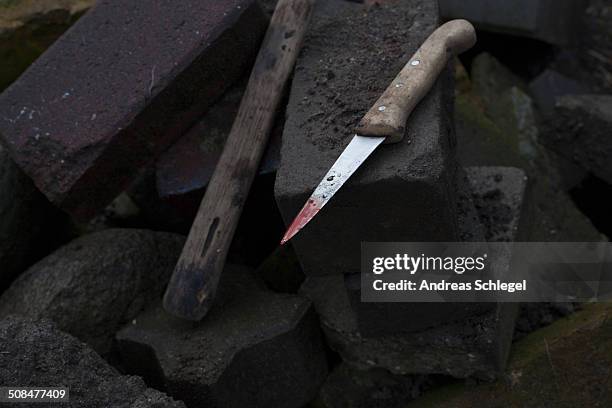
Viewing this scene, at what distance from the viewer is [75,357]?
231 centimetres

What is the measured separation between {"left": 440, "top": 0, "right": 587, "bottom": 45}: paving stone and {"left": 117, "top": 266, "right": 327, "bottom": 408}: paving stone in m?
1.81

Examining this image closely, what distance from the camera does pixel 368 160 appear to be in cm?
219

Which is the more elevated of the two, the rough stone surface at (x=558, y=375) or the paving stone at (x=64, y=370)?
the paving stone at (x=64, y=370)

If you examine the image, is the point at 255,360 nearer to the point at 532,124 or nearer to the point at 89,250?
the point at 89,250

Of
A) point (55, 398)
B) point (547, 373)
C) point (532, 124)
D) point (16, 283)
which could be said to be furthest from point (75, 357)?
point (532, 124)

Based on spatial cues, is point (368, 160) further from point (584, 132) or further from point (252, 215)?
point (584, 132)

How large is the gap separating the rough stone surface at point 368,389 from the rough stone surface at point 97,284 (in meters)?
0.69

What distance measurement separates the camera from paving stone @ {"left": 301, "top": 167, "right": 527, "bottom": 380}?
8.01 feet

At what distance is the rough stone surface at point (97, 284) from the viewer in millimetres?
2760

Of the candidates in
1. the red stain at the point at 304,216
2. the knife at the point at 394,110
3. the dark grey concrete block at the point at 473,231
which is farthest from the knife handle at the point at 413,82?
the dark grey concrete block at the point at 473,231

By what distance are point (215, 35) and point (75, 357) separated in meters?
1.14

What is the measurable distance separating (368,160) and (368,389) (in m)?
0.89

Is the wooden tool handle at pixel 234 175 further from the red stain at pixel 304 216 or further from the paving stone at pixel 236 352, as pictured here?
the red stain at pixel 304 216

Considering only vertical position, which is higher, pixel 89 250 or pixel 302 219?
pixel 302 219
